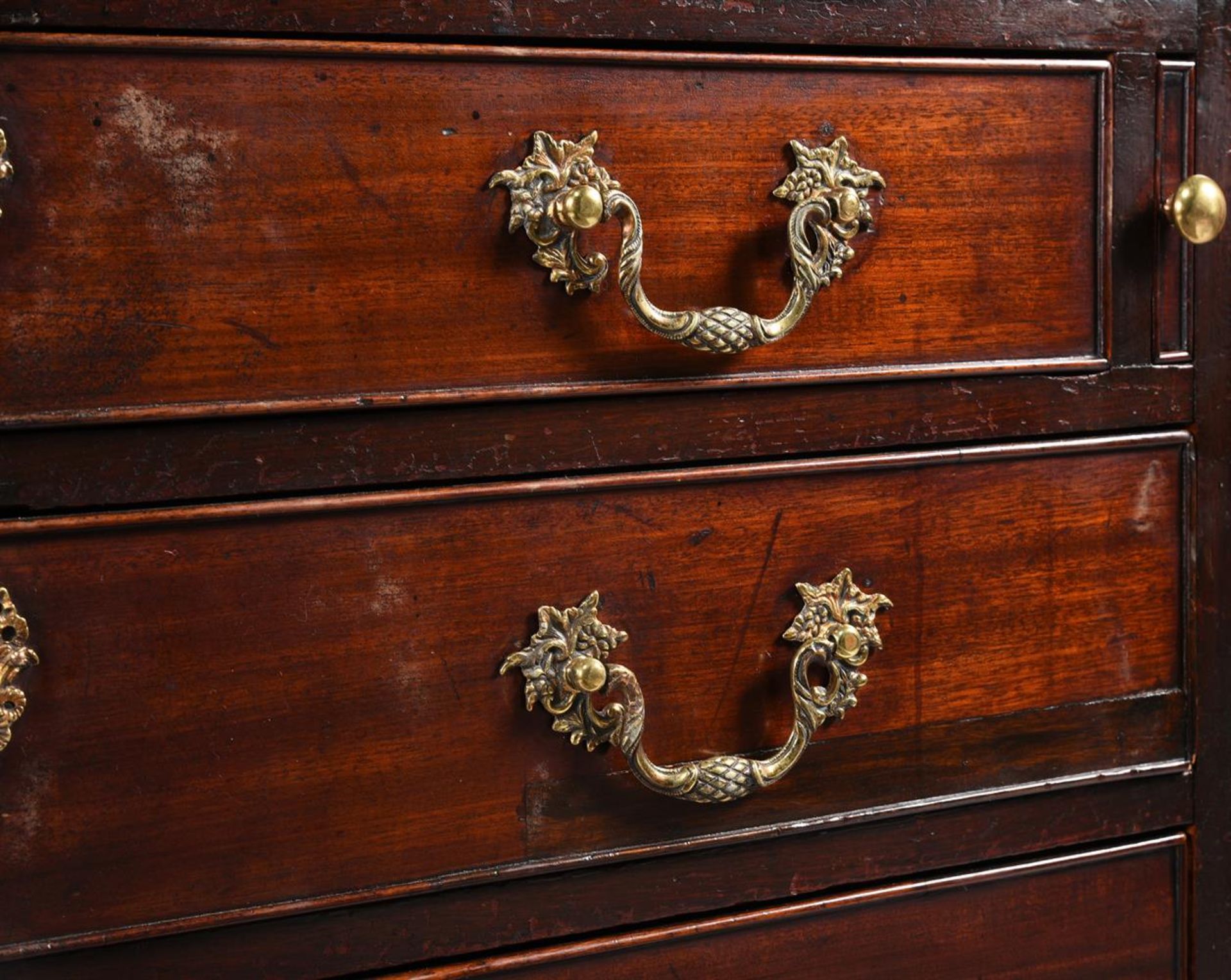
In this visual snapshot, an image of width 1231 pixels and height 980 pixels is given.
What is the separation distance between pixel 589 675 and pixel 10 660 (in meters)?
0.23

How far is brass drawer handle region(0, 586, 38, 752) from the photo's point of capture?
1.75 ft

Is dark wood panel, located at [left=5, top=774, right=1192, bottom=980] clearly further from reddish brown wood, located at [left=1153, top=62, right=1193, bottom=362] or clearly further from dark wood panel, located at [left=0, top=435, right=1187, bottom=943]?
reddish brown wood, located at [left=1153, top=62, right=1193, bottom=362]

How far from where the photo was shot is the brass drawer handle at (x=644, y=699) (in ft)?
1.97

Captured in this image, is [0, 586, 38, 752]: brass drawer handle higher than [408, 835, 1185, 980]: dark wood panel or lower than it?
higher

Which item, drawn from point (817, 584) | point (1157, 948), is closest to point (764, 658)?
point (817, 584)

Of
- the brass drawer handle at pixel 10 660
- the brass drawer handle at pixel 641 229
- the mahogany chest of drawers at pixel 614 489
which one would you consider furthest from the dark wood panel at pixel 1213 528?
the brass drawer handle at pixel 10 660

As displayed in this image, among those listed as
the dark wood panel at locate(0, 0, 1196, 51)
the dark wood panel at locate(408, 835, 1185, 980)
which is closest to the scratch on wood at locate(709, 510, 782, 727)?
the dark wood panel at locate(408, 835, 1185, 980)

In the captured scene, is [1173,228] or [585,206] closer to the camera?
[585,206]

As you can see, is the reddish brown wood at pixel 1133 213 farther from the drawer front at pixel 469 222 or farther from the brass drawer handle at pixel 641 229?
the brass drawer handle at pixel 641 229

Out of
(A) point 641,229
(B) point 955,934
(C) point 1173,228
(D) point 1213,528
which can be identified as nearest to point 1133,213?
(C) point 1173,228

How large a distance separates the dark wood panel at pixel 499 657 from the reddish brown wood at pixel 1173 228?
2.1 inches

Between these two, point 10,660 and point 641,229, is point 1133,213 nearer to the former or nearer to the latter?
point 641,229

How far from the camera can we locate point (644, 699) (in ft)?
2.02

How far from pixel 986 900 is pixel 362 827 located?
0.32m
